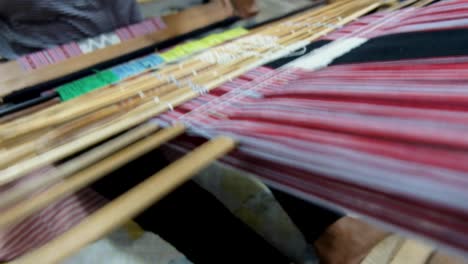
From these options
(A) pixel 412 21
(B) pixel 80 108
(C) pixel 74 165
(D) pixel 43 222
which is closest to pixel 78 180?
(C) pixel 74 165

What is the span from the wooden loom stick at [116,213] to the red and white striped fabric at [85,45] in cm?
102

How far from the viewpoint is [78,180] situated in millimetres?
420

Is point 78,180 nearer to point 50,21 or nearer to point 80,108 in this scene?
point 80,108

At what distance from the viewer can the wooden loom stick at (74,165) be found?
1.34 ft

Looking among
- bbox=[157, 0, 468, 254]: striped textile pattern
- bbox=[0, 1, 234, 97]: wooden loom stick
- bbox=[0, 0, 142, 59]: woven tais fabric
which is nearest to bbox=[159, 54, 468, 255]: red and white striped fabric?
bbox=[157, 0, 468, 254]: striped textile pattern

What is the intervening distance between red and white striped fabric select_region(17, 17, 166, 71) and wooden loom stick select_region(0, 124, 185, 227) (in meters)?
0.84

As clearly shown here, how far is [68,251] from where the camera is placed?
0.85 ft

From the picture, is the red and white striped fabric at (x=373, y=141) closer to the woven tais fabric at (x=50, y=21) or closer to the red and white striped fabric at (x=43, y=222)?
the red and white striped fabric at (x=43, y=222)

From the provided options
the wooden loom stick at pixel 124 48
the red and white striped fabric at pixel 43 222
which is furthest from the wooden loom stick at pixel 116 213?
the wooden loom stick at pixel 124 48

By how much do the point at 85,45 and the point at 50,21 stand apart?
15 cm

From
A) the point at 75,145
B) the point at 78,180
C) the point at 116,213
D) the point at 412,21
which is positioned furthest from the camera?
the point at 412,21

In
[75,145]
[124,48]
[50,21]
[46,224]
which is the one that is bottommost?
[46,224]

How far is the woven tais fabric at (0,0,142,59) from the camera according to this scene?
1.16 metres

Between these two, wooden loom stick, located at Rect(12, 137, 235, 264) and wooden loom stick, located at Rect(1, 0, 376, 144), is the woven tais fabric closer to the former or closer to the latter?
wooden loom stick, located at Rect(1, 0, 376, 144)
